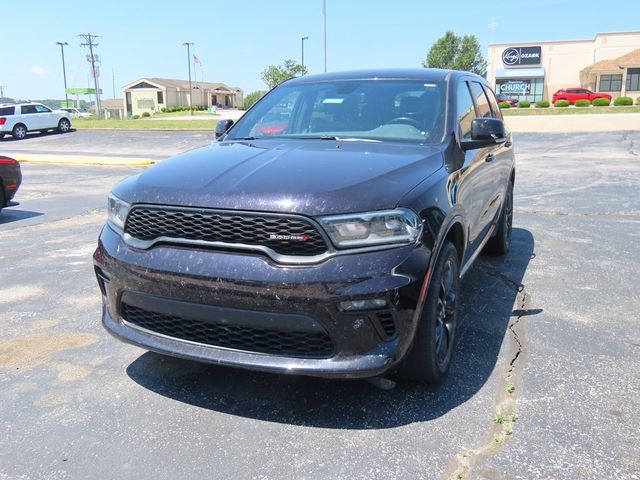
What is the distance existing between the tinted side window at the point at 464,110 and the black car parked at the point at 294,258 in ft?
1.67

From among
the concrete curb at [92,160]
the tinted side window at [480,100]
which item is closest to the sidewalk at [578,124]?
the concrete curb at [92,160]

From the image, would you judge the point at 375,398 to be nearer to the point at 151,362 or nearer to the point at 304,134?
the point at 151,362

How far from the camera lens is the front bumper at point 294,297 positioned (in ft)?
8.63

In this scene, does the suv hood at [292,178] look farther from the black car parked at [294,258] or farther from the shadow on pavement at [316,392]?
the shadow on pavement at [316,392]

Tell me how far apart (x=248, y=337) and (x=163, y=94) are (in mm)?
92410

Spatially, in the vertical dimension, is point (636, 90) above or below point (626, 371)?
above

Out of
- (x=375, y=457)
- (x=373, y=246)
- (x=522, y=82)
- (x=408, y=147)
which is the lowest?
(x=375, y=457)

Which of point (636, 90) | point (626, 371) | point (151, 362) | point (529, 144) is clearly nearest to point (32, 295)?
point (151, 362)

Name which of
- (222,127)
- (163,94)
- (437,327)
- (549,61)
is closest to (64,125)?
(222,127)

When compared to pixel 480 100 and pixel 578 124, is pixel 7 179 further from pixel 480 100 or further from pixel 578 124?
pixel 578 124

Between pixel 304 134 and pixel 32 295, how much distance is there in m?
2.76

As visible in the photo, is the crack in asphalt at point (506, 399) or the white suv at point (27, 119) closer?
the crack in asphalt at point (506, 399)

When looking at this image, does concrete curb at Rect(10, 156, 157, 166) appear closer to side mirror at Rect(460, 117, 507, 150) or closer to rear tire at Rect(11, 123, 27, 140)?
rear tire at Rect(11, 123, 27, 140)

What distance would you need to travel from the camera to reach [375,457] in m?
2.65
